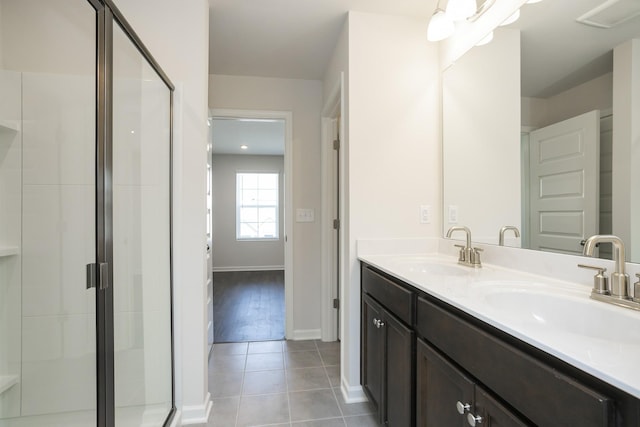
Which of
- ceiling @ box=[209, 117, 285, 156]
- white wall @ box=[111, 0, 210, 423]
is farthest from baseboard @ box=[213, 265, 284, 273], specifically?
white wall @ box=[111, 0, 210, 423]

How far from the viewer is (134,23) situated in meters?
1.64

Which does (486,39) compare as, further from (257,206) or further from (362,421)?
(257,206)

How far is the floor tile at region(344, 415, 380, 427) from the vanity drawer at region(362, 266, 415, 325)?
0.71 m

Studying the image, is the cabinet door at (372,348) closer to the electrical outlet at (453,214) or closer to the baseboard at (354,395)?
the baseboard at (354,395)

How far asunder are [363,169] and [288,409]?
151 centimetres

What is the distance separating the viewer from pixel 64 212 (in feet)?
3.88

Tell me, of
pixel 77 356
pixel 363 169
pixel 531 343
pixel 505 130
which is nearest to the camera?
pixel 531 343

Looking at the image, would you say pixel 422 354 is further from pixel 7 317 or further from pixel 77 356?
pixel 7 317

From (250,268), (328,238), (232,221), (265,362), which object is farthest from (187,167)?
(250,268)

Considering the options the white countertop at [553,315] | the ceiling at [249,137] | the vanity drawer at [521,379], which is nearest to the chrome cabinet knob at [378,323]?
the white countertop at [553,315]

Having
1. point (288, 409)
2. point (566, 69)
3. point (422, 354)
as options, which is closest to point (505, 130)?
point (566, 69)

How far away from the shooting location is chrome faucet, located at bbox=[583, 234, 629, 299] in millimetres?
831

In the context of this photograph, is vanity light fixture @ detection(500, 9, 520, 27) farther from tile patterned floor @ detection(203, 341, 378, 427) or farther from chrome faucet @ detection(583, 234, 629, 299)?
tile patterned floor @ detection(203, 341, 378, 427)

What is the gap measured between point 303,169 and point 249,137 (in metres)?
2.43
